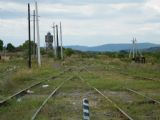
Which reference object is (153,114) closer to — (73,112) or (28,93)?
(73,112)

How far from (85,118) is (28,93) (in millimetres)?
14119

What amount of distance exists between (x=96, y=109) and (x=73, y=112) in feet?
3.19

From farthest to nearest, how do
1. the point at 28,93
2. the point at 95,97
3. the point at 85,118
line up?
the point at 28,93, the point at 95,97, the point at 85,118

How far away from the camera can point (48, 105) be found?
17.1 m

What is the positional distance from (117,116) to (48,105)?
3902mm

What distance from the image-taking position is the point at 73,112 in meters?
15.0

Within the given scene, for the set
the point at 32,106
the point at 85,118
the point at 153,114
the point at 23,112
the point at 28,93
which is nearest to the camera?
the point at 85,118

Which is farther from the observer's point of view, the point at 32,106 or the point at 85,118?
the point at 32,106

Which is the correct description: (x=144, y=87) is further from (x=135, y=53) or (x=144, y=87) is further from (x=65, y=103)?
(x=135, y=53)

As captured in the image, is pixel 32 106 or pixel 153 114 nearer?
pixel 153 114

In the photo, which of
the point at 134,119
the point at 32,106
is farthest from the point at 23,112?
the point at 134,119

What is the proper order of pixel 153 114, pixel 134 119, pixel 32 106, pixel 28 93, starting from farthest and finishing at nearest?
pixel 28 93
pixel 32 106
pixel 153 114
pixel 134 119

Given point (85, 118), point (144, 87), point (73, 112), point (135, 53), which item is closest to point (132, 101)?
point (73, 112)

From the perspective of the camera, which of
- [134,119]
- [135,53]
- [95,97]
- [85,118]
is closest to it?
[85,118]
